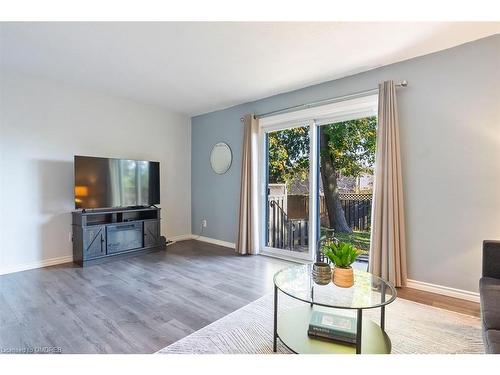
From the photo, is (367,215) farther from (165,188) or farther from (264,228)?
(165,188)

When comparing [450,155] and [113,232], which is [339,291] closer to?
[450,155]

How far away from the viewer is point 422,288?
8.77ft

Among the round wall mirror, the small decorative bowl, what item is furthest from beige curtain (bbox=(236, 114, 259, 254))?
the small decorative bowl

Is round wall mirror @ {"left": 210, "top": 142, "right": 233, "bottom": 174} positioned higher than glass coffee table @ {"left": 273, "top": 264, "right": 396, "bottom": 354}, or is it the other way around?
round wall mirror @ {"left": 210, "top": 142, "right": 233, "bottom": 174}

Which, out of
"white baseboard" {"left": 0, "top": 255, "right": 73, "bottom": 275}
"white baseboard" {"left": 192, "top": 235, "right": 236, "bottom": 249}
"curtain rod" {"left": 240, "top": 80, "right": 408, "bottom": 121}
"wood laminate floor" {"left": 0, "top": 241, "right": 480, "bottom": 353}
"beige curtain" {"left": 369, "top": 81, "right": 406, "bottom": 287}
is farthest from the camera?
"white baseboard" {"left": 192, "top": 235, "right": 236, "bottom": 249}

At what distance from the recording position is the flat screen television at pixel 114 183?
3445mm

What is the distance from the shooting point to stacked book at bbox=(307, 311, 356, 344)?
160cm

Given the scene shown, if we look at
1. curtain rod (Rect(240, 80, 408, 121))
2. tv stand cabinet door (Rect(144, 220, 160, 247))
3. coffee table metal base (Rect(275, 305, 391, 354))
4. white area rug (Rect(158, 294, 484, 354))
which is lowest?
white area rug (Rect(158, 294, 484, 354))

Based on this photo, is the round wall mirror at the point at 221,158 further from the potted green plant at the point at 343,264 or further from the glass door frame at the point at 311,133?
the potted green plant at the point at 343,264

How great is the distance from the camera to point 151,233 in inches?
162

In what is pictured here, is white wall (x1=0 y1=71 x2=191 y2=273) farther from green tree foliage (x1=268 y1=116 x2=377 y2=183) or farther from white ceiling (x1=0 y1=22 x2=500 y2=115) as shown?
green tree foliage (x1=268 y1=116 x2=377 y2=183)

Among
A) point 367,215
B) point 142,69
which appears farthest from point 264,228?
point 142,69

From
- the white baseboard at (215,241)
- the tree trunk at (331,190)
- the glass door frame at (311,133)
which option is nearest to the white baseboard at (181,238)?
the white baseboard at (215,241)

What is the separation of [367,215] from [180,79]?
2.87 meters
